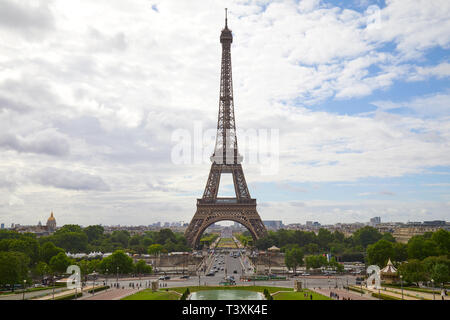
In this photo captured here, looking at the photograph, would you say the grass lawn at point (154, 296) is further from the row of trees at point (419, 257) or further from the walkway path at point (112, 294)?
the row of trees at point (419, 257)

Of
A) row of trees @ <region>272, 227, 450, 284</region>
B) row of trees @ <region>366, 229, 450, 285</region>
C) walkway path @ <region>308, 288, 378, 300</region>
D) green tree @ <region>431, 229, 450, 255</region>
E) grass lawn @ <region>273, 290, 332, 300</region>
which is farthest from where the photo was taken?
green tree @ <region>431, 229, 450, 255</region>

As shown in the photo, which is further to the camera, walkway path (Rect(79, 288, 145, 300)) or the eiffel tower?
the eiffel tower

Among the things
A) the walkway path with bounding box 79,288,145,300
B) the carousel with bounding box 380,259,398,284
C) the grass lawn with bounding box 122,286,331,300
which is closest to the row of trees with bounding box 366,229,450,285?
the carousel with bounding box 380,259,398,284

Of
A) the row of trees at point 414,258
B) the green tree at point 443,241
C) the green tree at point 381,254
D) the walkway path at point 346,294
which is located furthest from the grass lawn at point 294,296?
the green tree at point 443,241

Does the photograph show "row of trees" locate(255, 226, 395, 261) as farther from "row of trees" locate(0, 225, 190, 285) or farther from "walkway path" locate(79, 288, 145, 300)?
"walkway path" locate(79, 288, 145, 300)

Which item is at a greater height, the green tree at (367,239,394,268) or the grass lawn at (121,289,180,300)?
the green tree at (367,239,394,268)

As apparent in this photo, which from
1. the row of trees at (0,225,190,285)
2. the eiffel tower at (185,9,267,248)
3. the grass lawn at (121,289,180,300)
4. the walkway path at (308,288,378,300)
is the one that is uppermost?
the eiffel tower at (185,9,267,248)

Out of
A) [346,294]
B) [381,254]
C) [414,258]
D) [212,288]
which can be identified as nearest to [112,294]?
[212,288]
